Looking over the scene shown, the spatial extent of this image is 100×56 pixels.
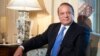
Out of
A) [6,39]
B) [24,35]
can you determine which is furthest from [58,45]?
[6,39]

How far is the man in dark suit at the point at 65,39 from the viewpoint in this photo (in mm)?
2223

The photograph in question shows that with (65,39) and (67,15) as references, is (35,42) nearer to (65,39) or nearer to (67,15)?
(65,39)

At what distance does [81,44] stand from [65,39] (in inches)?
7.4

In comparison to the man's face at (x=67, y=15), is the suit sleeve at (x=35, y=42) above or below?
below

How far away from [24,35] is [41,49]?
66 centimetres


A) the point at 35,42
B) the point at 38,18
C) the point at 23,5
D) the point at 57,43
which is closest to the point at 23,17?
the point at 23,5

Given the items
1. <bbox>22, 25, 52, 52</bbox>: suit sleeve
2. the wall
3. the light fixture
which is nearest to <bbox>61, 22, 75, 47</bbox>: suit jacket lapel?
<bbox>22, 25, 52, 52</bbox>: suit sleeve

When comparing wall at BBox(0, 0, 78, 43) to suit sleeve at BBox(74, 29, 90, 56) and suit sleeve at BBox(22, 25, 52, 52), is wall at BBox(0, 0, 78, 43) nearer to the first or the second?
suit sleeve at BBox(22, 25, 52, 52)

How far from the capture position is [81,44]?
218 cm

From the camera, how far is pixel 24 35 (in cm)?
308

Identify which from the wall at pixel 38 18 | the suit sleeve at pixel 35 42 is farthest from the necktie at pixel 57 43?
the wall at pixel 38 18

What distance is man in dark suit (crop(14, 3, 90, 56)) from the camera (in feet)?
7.29

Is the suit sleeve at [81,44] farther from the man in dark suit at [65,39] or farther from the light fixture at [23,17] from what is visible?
the light fixture at [23,17]

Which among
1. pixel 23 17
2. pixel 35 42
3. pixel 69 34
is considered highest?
pixel 23 17
